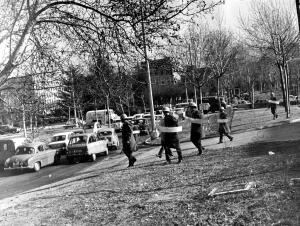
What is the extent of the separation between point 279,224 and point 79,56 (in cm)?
673

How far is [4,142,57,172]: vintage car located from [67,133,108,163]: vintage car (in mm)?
1073

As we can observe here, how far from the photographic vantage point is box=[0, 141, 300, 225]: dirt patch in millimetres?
6555

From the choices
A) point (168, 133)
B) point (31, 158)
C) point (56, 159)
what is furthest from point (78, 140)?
point (168, 133)

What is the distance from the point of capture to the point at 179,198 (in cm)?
815

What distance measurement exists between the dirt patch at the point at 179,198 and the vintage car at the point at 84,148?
863cm

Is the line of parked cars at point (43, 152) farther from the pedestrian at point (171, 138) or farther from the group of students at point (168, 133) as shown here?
the pedestrian at point (171, 138)

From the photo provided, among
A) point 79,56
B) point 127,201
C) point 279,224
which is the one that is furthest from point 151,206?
point 79,56

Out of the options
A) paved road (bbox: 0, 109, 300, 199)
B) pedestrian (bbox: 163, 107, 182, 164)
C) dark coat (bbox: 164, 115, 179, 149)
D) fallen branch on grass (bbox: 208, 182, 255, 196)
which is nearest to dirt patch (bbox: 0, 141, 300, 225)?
fallen branch on grass (bbox: 208, 182, 255, 196)

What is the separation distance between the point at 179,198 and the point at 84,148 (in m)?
13.6

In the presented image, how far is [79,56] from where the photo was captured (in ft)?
35.2

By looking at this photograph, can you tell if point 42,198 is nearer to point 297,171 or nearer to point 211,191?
point 211,191

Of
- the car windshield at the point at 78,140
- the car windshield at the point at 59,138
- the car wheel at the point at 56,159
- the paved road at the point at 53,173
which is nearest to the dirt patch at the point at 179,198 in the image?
the paved road at the point at 53,173

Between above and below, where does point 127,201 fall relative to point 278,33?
below

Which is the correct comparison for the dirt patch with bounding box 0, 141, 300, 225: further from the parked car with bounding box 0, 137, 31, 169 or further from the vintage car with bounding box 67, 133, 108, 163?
the parked car with bounding box 0, 137, 31, 169
